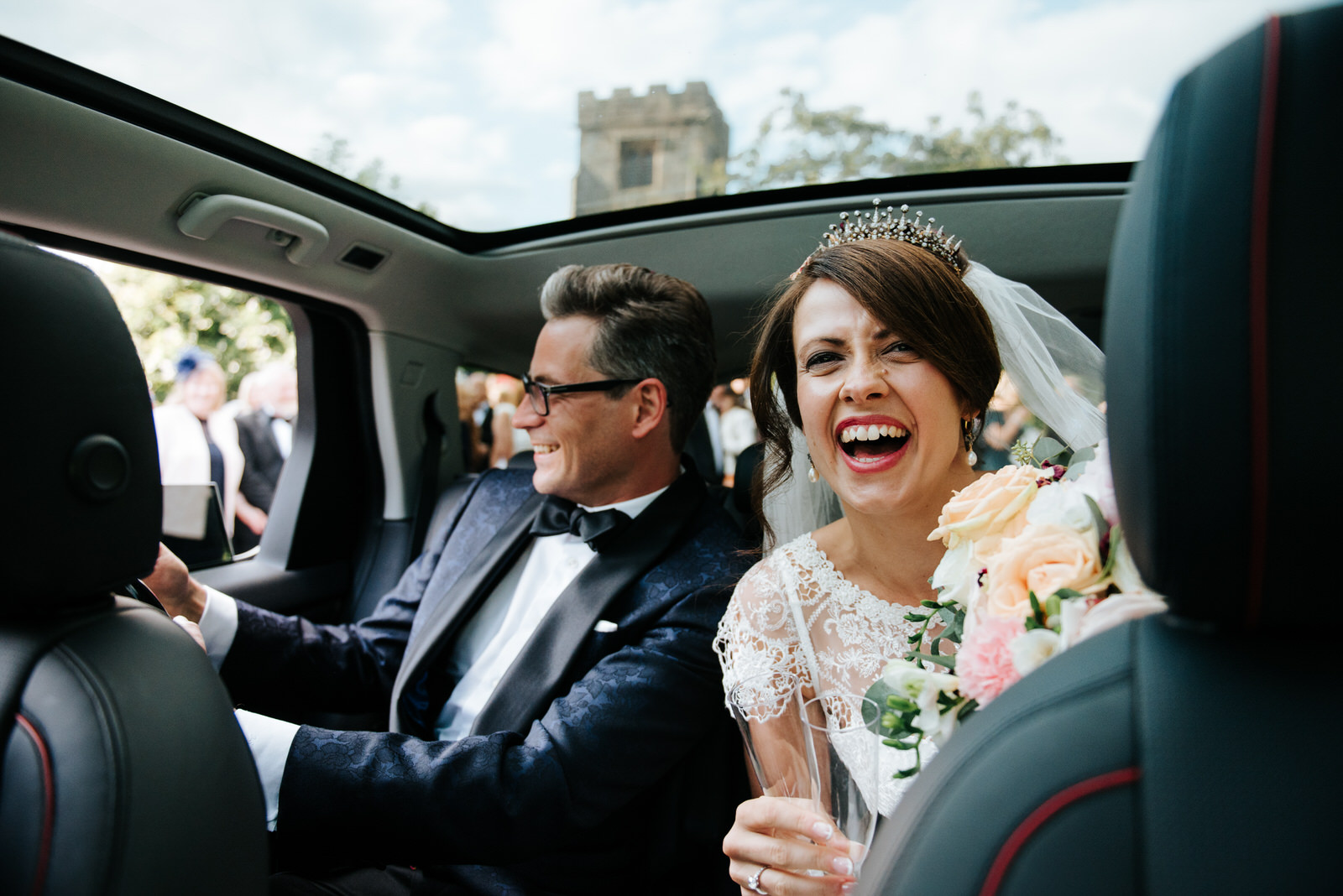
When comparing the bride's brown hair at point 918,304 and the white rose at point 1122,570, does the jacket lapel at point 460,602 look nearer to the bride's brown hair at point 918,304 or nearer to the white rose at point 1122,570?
the bride's brown hair at point 918,304

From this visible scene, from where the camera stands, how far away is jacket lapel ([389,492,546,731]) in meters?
2.03

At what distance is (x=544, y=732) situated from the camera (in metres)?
1.64

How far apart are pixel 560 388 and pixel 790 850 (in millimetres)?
1267

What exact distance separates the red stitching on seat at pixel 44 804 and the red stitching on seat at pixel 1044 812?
2.78 feet

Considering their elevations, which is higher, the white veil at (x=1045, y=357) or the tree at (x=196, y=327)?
the tree at (x=196, y=327)

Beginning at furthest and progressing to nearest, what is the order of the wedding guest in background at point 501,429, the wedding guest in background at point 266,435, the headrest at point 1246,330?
the wedding guest in background at point 501,429
the wedding guest in background at point 266,435
the headrest at point 1246,330

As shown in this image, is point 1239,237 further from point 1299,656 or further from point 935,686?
point 935,686

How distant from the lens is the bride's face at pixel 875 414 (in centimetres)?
147

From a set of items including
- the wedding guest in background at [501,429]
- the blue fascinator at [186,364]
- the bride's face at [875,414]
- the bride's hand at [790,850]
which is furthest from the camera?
the wedding guest in background at [501,429]

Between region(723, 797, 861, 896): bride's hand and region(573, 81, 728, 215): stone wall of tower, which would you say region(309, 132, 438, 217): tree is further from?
region(723, 797, 861, 896): bride's hand

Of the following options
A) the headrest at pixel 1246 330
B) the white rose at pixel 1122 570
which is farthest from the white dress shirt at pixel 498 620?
the headrest at pixel 1246 330

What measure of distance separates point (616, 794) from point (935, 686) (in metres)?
0.94

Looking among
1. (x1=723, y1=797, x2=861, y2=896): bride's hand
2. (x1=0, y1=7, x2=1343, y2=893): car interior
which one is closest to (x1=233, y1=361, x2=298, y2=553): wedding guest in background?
(x1=0, y1=7, x2=1343, y2=893): car interior

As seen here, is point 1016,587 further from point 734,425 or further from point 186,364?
point 734,425
